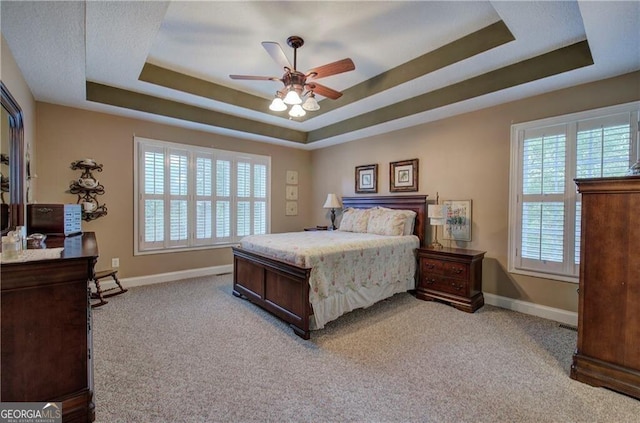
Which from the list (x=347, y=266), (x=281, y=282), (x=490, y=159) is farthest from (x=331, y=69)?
(x=490, y=159)

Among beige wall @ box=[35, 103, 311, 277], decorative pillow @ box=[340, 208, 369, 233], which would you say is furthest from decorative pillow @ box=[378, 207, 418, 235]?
beige wall @ box=[35, 103, 311, 277]

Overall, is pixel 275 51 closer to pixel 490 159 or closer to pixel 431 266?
pixel 490 159

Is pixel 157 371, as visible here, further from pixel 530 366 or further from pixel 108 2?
pixel 530 366

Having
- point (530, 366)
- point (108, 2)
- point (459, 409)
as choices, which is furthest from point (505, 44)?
point (108, 2)

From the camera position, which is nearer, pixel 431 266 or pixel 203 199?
pixel 431 266

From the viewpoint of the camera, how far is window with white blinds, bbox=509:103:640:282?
111 inches

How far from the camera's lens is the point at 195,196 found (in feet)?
15.8

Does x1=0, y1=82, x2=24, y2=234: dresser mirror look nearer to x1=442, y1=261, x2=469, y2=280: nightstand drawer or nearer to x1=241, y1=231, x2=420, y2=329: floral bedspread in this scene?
x1=241, y1=231, x2=420, y2=329: floral bedspread

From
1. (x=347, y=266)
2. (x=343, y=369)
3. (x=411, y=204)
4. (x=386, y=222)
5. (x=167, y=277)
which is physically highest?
(x=411, y=204)

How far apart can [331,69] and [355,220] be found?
2552mm

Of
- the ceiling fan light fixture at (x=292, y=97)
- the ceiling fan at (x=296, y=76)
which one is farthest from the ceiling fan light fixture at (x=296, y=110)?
the ceiling fan light fixture at (x=292, y=97)

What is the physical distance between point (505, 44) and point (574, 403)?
284cm

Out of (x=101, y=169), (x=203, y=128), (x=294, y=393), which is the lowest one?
(x=294, y=393)

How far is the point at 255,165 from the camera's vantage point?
5543 millimetres
